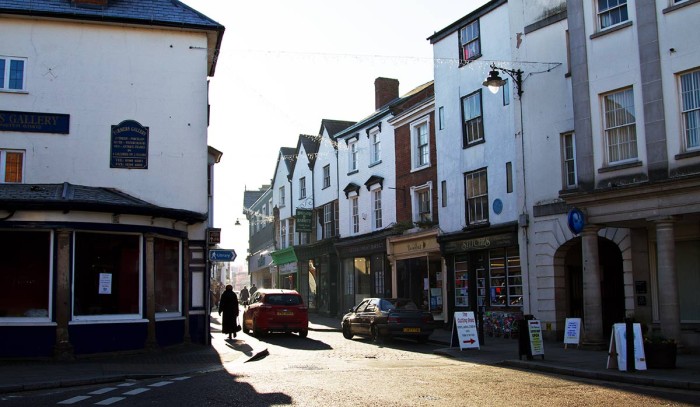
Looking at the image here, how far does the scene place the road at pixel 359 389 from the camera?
10.3 meters

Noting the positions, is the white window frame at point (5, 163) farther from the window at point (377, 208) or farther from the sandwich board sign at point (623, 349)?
the window at point (377, 208)

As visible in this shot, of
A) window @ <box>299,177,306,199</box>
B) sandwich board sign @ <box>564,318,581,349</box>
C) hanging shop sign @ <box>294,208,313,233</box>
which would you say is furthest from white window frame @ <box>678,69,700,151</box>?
window @ <box>299,177,306,199</box>

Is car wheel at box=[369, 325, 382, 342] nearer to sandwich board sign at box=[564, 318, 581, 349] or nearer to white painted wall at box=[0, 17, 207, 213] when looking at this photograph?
sandwich board sign at box=[564, 318, 581, 349]

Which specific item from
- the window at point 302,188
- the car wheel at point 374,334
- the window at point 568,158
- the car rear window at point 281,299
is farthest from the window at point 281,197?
the window at point 568,158

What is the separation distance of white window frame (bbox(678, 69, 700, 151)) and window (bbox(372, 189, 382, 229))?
1766cm

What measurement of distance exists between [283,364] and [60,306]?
5363 millimetres

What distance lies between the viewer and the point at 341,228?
37281 millimetres

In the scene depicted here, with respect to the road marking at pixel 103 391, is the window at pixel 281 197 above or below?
above

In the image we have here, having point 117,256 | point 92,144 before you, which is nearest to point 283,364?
point 117,256

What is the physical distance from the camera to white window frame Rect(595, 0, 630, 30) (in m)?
18.1

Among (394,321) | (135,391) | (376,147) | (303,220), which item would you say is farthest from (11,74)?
(303,220)

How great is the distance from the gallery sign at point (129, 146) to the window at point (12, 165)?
2365mm

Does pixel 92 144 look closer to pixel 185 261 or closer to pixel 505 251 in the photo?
pixel 185 261

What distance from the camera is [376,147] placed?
33.8 m
